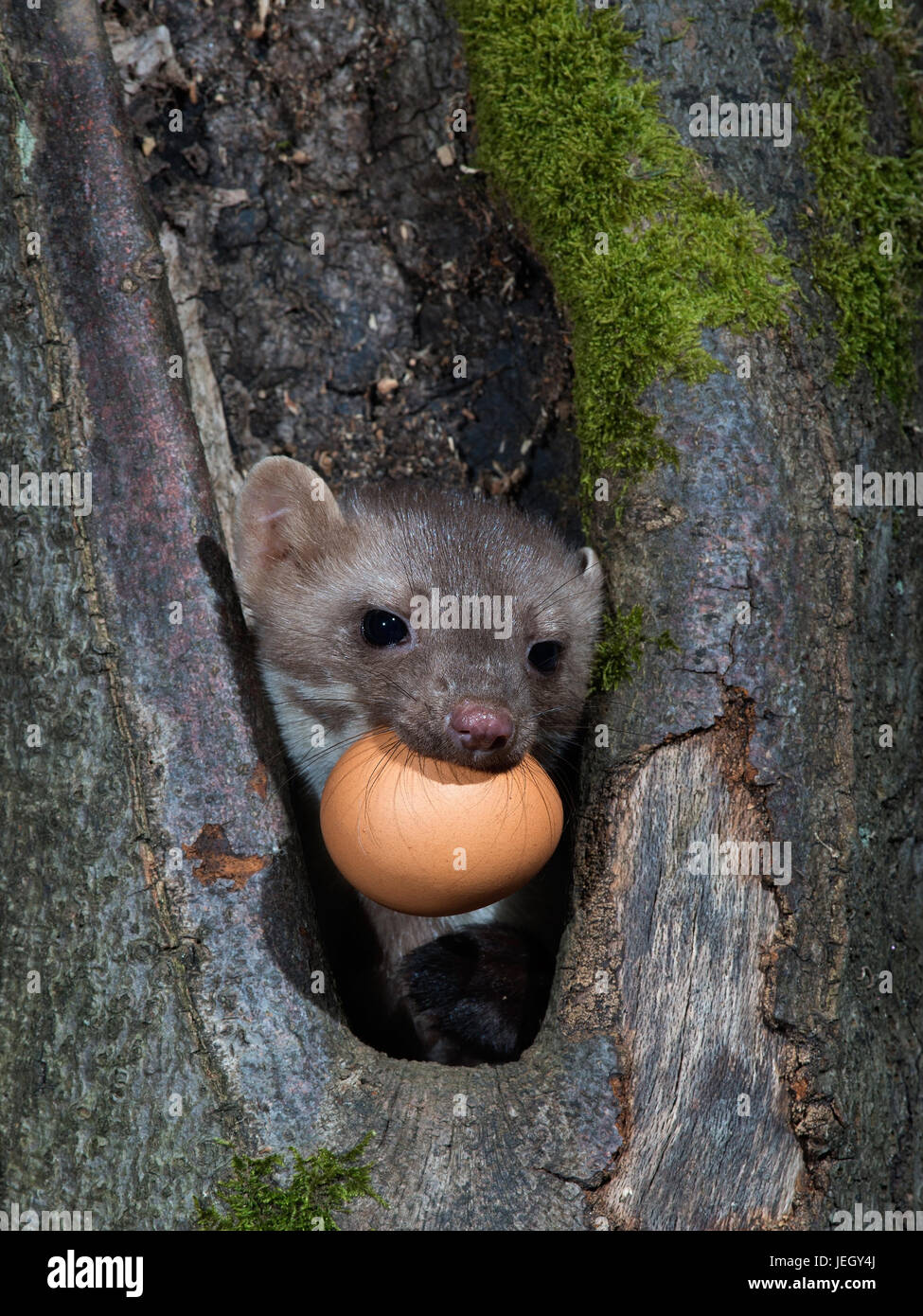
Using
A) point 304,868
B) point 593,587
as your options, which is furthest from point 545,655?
point 304,868

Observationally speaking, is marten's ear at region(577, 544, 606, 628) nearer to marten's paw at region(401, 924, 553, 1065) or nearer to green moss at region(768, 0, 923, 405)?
green moss at region(768, 0, 923, 405)

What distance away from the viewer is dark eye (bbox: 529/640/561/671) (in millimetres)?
4074

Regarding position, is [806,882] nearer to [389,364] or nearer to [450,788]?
[450,788]

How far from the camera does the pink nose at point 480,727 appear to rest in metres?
3.27

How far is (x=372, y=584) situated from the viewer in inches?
159

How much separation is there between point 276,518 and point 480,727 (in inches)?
54.9

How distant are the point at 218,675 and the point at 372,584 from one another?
999 millimetres

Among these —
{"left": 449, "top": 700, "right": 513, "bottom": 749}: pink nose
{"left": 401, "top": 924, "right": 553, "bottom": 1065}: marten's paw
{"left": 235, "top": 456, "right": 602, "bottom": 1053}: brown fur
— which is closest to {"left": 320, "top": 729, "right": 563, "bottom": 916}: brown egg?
{"left": 449, "top": 700, "right": 513, "bottom": 749}: pink nose

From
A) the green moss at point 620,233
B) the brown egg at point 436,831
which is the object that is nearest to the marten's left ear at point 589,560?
the green moss at point 620,233

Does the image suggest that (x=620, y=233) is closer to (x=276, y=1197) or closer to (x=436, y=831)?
(x=436, y=831)

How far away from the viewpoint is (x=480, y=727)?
3.27m

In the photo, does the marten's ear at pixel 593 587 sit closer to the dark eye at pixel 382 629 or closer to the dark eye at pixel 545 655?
the dark eye at pixel 545 655

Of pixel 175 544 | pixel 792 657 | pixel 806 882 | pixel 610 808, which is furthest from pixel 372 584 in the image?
pixel 806 882

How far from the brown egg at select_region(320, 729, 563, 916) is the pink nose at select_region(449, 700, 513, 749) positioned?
4.6 inches
